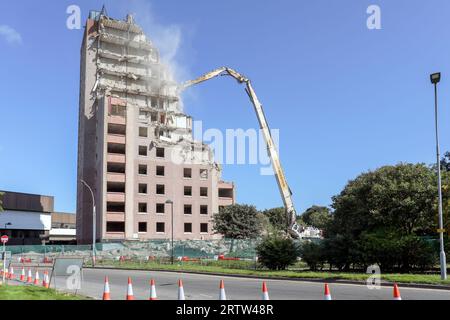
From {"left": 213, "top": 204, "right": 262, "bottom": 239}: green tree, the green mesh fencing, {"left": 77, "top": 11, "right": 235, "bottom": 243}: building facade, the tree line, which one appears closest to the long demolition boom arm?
the green mesh fencing

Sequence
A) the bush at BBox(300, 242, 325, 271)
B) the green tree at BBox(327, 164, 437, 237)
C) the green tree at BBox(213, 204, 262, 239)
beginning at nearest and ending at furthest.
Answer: the green tree at BBox(327, 164, 437, 237), the bush at BBox(300, 242, 325, 271), the green tree at BBox(213, 204, 262, 239)

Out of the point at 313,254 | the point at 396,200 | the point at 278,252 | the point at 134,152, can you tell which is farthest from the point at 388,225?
the point at 134,152

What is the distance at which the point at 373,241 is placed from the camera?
29.9 metres

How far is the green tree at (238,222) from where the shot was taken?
246ft

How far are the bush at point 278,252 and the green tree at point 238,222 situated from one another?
40.9m

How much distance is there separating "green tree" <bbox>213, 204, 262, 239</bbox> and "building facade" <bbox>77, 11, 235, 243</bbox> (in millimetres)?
10167

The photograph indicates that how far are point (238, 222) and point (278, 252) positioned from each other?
41488 millimetres

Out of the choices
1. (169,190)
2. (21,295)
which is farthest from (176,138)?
(21,295)

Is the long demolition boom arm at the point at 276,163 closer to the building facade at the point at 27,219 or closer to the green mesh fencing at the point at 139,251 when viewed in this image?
the green mesh fencing at the point at 139,251

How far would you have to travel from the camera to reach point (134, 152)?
82.8 m

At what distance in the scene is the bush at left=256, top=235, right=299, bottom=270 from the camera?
33375 mm

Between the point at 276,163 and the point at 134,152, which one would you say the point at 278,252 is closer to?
the point at 276,163

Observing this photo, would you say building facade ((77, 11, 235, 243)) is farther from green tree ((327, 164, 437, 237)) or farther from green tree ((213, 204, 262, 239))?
green tree ((327, 164, 437, 237))
